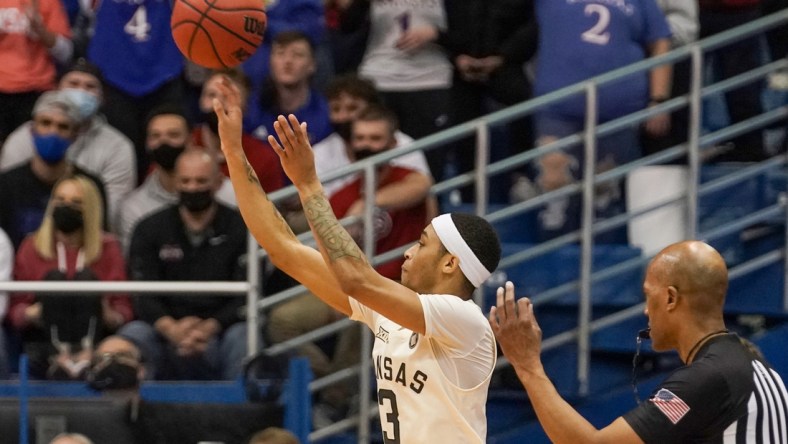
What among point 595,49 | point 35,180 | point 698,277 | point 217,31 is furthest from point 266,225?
point 595,49

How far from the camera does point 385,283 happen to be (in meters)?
4.98

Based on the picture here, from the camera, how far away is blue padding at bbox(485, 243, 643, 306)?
28.5 ft

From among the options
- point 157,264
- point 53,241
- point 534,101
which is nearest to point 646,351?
point 534,101

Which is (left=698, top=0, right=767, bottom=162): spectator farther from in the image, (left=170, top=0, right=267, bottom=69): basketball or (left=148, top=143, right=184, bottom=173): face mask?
(left=170, top=0, right=267, bottom=69): basketball

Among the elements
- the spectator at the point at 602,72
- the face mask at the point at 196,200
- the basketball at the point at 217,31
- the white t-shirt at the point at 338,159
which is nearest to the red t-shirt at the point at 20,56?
the face mask at the point at 196,200

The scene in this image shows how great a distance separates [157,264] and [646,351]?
2970 mm

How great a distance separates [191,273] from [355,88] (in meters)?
1.56

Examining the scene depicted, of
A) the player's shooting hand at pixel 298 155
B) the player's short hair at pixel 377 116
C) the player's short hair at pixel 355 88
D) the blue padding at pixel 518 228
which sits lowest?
the blue padding at pixel 518 228

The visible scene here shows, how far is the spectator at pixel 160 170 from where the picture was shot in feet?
29.6

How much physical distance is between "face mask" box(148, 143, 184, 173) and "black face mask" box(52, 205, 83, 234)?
0.67 m

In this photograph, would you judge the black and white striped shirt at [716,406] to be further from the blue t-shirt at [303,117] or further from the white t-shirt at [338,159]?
the blue t-shirt at [303,117]

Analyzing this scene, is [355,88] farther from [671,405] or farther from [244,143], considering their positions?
[671,405]

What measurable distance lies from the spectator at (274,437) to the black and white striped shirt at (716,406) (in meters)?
2.70

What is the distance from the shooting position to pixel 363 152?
28.2 feet
